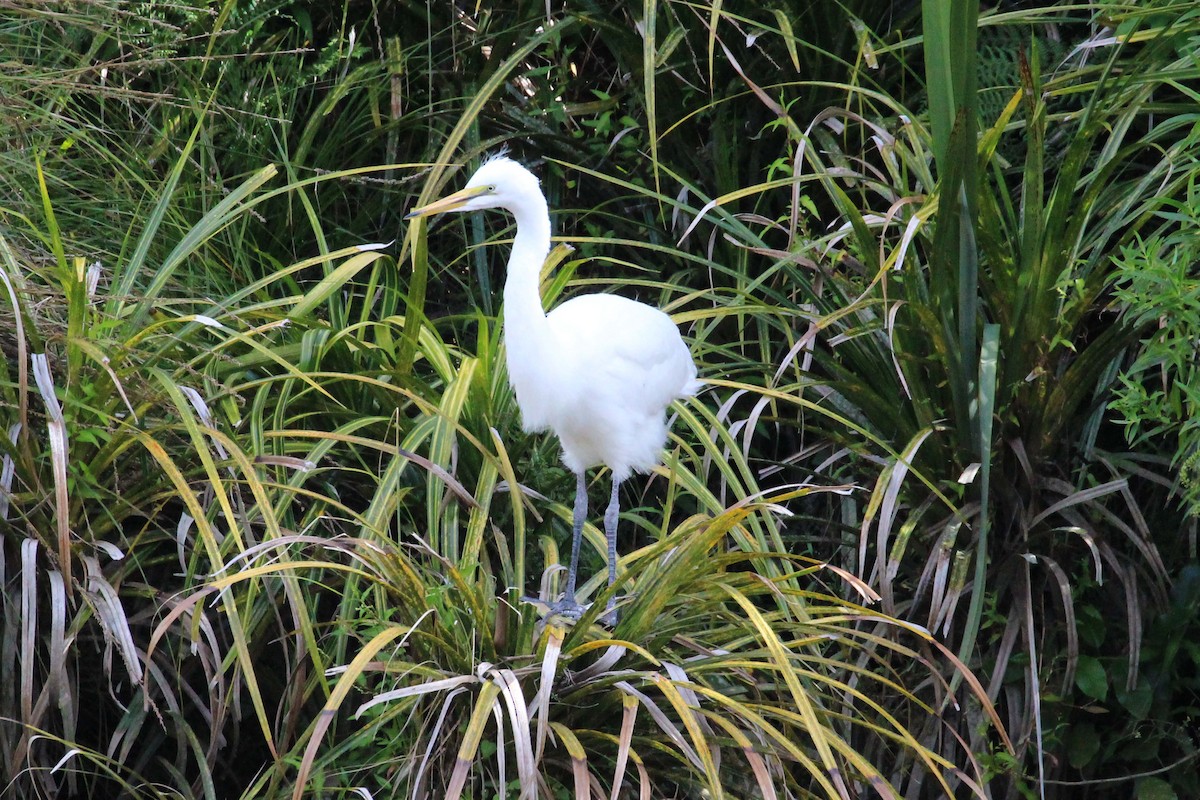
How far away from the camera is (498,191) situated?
2445 millimetres

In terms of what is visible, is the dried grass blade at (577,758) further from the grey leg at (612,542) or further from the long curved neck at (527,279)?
the long curved neck at (527,279)

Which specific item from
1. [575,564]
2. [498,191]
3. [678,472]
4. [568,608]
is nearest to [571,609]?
[568,608]

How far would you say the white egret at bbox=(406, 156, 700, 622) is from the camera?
8.09ft

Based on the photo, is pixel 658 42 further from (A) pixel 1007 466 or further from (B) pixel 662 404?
(A) pixel 1007 466

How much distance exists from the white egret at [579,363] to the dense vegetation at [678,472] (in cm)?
12

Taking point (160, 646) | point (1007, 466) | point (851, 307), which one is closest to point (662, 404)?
point (851, 307)

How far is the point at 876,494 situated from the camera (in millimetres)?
2391

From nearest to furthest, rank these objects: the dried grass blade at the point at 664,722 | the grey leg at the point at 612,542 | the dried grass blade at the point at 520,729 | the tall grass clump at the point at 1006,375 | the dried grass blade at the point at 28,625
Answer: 1. the dried grass blade at the point at 520,729
2. the dried grass blade at the point at 664,722
3. the dried grass blade at the point at 28,625
4. the tall grass clump at the point at 1006,375
5. the grey leg at the point at 612,542

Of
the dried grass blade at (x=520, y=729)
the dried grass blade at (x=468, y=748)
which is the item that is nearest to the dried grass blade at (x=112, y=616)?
the dried grass blade at (x=468, y=748)

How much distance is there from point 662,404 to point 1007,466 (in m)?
A: 0.67

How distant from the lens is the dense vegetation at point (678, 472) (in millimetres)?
2133

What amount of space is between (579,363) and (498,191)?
1.23 ft

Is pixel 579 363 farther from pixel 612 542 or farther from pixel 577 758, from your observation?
pixel 577 758

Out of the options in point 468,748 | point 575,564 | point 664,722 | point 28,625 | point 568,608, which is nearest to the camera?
point 468,748
